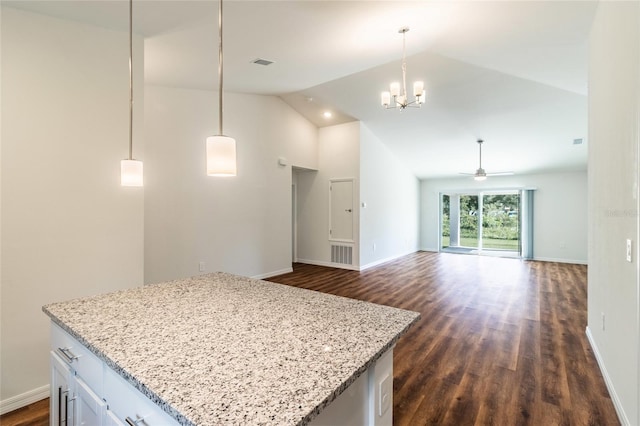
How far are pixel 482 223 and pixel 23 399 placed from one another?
378 inches

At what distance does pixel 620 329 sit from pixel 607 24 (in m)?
2.12

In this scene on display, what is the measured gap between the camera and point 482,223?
886 cm

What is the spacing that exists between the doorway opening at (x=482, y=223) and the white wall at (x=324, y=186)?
4.44m

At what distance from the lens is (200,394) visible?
80cm

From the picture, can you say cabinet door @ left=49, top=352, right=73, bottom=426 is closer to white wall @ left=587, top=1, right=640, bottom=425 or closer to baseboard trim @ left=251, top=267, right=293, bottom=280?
white wall @ left=587, top=1, right=640, bottom=425

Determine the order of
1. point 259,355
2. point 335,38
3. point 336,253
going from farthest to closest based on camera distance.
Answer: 1. point 336,253
2. point 335,38
3. point 259,355

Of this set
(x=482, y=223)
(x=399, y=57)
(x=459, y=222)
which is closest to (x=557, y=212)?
(x=482, y=223)

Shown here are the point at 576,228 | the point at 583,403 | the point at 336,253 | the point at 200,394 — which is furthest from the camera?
the point at 576,228

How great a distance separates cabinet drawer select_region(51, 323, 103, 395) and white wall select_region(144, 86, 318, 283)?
284 centimetres

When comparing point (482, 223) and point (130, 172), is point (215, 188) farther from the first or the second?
point (482, 223)

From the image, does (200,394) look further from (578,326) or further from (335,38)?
(578,326)

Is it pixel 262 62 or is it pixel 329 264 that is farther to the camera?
pixel 329 264

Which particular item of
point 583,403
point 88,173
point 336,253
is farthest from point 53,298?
point 336,253

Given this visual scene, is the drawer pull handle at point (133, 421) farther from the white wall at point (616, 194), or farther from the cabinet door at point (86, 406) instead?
the white wall at point (616, 194)
